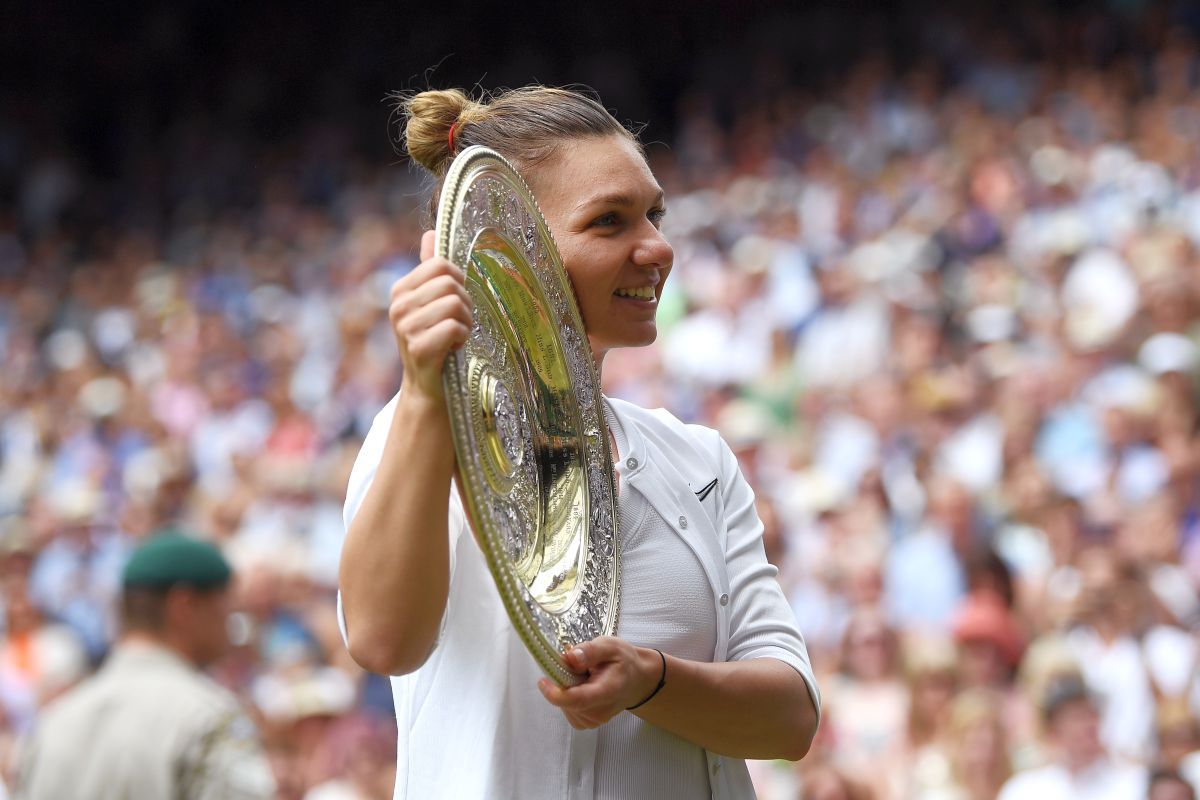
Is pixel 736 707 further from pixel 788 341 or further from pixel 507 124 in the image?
pixel 788 341

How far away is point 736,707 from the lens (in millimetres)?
1587

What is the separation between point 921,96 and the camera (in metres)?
9.63

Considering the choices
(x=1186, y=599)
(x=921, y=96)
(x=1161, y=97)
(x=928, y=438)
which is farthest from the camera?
(x=921, y=96)

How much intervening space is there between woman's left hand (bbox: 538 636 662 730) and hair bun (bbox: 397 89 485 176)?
61 cm

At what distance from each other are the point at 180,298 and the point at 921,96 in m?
5.17

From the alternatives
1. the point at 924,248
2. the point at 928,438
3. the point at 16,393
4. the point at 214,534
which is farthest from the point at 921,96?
the point at 16,393

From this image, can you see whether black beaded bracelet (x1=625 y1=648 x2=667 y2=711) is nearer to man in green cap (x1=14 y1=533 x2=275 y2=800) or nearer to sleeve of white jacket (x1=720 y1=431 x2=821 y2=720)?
sleeve of white jacket (x1=720 y1=431 x2=821 y2=720)

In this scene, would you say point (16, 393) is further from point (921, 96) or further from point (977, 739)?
point (977, 739)

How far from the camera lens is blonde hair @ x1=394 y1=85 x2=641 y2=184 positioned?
5.57 feet

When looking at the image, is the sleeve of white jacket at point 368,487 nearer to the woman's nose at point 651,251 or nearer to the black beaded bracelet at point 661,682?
the black beaded bracelet at point 661,682

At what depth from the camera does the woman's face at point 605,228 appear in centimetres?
167

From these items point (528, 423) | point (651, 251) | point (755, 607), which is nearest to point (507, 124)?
point (651, 251)

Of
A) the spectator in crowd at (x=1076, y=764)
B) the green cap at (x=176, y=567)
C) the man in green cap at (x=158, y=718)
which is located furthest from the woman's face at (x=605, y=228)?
the spectator in crowd at (x=1076, y=764)

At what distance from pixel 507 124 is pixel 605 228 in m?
0.16
